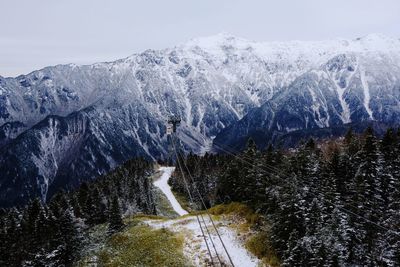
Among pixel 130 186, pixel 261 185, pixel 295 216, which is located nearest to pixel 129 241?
pixel 261 185

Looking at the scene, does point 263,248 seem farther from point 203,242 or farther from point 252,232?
point 203,242

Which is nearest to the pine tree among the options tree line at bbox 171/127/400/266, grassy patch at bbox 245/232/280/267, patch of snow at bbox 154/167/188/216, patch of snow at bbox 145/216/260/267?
patch of snow at bbox 145/216/260/267

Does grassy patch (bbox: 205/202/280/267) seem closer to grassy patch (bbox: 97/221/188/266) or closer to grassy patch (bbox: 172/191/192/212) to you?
grassy patch (bbox: 97/221/188/266)

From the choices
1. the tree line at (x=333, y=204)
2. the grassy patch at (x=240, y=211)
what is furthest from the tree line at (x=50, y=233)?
the tree line at (x=333, y=204)

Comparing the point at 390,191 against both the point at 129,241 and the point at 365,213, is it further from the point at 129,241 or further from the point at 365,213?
the point at 129,241

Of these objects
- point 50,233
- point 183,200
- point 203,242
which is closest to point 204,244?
point 203,242

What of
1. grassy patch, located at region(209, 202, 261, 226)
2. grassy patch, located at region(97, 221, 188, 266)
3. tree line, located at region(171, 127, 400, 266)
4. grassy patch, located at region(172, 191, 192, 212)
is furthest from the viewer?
grassy patch, located at region(172, 191, 192, 212)

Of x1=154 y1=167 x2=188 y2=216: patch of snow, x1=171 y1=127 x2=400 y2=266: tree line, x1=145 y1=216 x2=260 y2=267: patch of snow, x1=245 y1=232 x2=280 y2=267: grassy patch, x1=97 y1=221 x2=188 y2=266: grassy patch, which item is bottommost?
x1=154 y1=167 x2=188 y2=216: patch of snow

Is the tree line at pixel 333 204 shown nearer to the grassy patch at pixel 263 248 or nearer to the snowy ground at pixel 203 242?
the grassy patch at pixel 263 248
